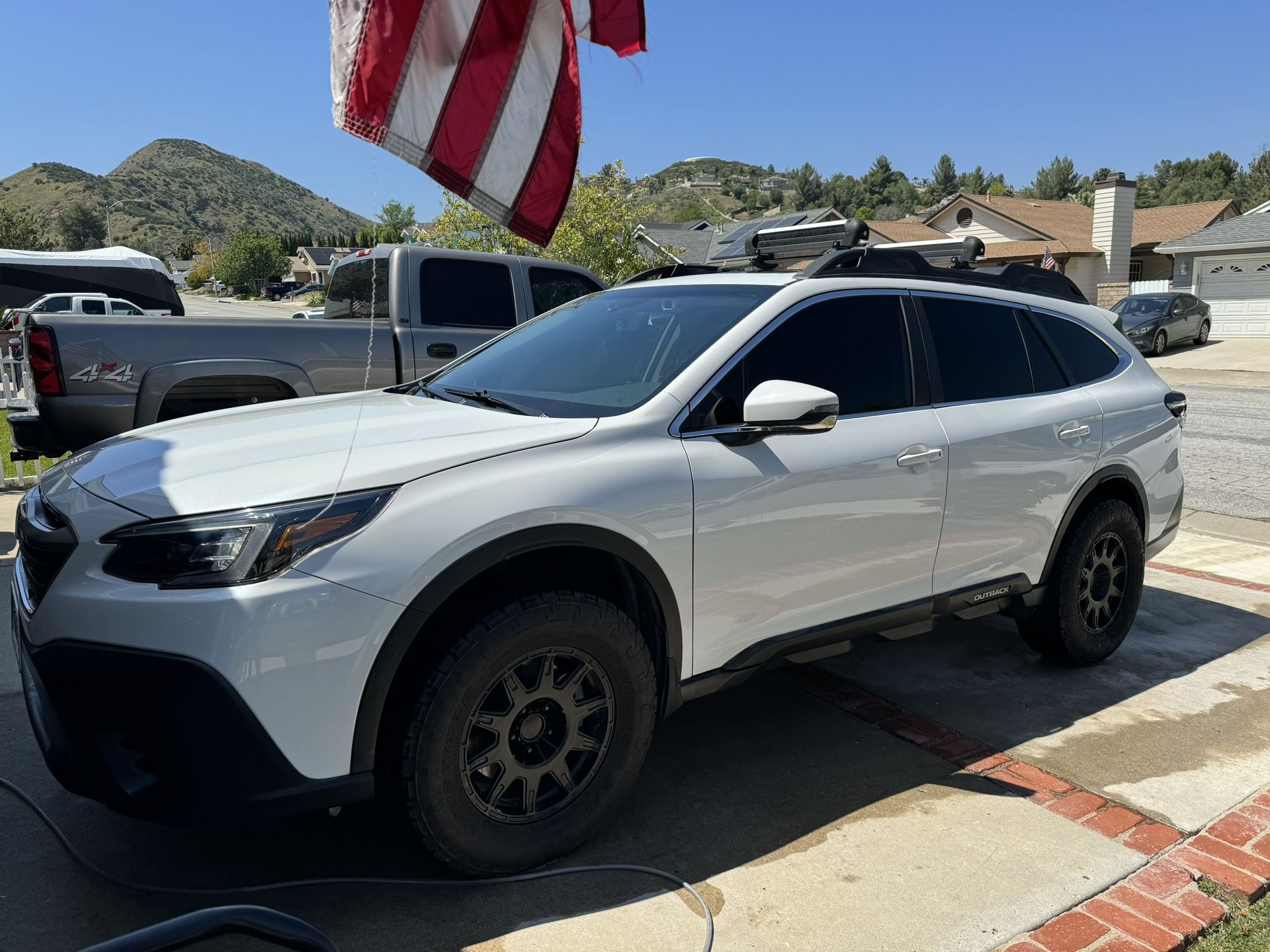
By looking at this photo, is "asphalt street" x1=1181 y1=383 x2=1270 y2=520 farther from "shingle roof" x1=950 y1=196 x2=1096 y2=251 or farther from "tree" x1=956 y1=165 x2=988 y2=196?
"tree" x1=956 y1=165 x2=988 y2=196

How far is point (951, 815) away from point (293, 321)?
4898mm

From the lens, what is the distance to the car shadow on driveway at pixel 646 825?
271 cm

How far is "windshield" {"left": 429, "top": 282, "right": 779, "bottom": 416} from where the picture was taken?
11.1ft

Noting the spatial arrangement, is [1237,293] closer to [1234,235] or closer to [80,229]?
[1234,235]

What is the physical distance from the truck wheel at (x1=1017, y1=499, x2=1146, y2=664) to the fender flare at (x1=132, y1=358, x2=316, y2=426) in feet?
14.7

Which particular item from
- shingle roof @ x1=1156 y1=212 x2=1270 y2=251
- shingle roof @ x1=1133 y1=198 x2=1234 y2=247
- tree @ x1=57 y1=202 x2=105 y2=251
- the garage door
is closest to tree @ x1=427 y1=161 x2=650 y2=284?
shingle roof @ x1=1156 y1=212 x2=1270 y2=251

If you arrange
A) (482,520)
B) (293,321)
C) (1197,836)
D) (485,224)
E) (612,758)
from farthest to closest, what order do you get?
1. (485,224)
2. (293,321)
3. (1197,836)
4. (612,758)
5. (482,520)

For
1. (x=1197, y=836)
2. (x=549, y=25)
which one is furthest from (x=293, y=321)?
(x=1197, y=836)

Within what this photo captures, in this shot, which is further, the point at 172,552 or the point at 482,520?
the point at 482,520

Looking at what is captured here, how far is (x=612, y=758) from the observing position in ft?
9.91

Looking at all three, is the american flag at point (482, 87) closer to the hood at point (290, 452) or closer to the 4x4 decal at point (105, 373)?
the hood at point (290, 452)

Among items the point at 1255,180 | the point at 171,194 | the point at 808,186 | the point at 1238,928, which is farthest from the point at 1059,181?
the point at 171,194

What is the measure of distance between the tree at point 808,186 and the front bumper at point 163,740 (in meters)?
125

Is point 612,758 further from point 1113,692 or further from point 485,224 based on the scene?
point 485,224
